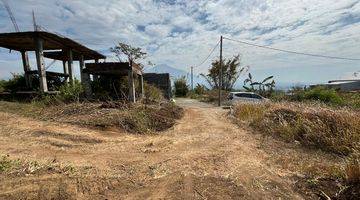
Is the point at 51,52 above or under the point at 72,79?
above

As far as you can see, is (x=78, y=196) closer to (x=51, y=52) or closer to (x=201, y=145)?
(x=201, y=145)

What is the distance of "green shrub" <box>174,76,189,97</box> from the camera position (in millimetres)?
42219

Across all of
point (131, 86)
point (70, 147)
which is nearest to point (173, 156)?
point (70, 147)

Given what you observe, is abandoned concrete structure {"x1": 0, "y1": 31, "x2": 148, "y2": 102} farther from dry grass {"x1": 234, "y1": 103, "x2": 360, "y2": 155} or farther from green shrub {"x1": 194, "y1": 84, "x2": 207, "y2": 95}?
green shrub {"x1": 194, "y1": 84, "x2": 207, "y2": 95}

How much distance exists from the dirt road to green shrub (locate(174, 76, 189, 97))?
31622 millimetres

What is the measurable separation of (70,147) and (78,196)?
10.2 ft

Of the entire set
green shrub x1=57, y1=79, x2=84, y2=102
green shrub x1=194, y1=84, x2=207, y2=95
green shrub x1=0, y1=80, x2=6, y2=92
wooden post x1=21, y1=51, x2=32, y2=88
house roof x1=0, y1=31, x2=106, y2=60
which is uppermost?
house roof x1=0, y1=31, x2=106, y2=60

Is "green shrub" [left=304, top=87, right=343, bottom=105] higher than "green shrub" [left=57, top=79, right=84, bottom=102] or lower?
lower

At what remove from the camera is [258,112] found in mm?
13852

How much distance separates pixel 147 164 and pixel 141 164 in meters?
0.12

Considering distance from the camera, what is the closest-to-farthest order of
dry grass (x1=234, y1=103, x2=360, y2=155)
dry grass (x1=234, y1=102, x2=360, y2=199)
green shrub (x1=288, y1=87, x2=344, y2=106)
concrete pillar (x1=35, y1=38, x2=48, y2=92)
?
dry grass (x1=234, y1=102, x2=360, y2=199) < dry grass (x1=234, y1=103, x2=360, y2=155) < concrete pillar (x1=35, y1=38, x2=48, y2=92) < green shrub (x1=288, y1=87, x2=344, y2=106)

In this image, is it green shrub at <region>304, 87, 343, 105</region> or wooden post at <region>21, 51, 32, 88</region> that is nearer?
wooden post at <region>21, 51, 32, 88</region>

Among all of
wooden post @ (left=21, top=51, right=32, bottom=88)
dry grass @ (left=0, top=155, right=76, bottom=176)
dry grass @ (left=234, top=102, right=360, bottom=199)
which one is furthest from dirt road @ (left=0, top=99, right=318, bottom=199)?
wooden post @ (left=21, top=51, right=32, bottom=88)

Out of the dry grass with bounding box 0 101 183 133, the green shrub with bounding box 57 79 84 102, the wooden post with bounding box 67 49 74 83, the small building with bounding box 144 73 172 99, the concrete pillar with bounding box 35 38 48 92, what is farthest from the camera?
the small building with bounding box 144 73 172 99
